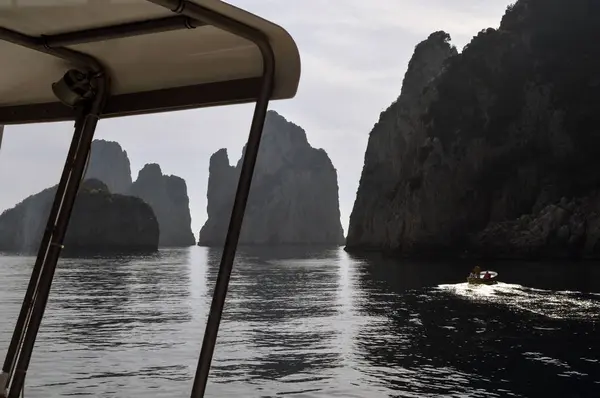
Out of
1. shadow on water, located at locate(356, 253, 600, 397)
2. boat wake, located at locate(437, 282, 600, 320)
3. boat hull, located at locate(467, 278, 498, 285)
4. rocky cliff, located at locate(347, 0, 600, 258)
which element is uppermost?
rocky cliff, located at locate(347, 0, 600, 258)

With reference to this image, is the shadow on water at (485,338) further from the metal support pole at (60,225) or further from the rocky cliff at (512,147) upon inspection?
the rocky cliff at (512,147)

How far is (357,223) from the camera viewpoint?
529ft

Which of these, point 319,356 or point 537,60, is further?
point 537,60

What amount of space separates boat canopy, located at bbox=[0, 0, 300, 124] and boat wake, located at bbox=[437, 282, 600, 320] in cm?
4085

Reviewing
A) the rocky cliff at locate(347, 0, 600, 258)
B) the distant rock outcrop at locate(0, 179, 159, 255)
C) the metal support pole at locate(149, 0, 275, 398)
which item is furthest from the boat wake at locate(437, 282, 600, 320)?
the distant rock outcrop at locate(0, 179, 159, 255)

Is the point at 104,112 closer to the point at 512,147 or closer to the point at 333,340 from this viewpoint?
the point at 333,340

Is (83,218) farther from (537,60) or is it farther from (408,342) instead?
(408,342)

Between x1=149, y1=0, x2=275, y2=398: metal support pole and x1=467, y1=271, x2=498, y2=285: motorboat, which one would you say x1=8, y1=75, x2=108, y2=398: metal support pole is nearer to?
x1=149, y1=0, x2=275, y2=398: metal support pole

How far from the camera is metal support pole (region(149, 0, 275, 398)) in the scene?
118 inches

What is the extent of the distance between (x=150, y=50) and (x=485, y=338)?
33.5 metres

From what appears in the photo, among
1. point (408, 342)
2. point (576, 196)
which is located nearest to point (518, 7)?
point (576, 196)

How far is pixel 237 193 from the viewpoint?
10.7ft

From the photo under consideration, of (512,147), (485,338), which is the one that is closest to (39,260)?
(485,338)

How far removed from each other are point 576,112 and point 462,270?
45.7 m
